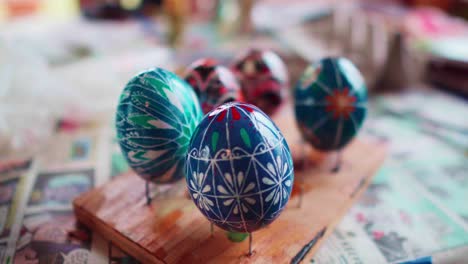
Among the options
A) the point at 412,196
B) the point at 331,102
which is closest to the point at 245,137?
the point at 331,102

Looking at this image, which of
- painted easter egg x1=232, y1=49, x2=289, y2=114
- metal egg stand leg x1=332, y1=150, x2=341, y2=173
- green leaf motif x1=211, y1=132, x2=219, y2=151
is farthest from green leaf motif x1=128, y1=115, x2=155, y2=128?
metal egg stand leg x1=332, y1=150, x2=341, y2=173

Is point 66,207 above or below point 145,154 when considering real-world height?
below

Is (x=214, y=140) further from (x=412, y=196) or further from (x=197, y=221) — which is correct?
(x=412, y=196)

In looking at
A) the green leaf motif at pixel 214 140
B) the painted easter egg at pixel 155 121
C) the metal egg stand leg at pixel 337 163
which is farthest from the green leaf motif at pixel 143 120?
the metal egg stand leg at pixel 337 163

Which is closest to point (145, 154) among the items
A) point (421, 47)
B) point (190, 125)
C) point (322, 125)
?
point (190, 125)

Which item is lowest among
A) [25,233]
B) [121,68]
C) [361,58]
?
[25,233]

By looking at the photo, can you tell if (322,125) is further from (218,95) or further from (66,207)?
(66,207)

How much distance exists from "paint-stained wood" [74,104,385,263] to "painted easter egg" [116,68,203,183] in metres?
0.08

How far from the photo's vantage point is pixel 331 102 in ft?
2.55

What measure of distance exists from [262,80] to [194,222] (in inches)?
12.9

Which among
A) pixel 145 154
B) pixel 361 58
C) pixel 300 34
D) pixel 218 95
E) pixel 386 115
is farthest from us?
pixel 300 34

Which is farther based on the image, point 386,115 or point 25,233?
point 386,115

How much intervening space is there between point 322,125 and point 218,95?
20 centimetres

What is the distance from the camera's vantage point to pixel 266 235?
0.68m
